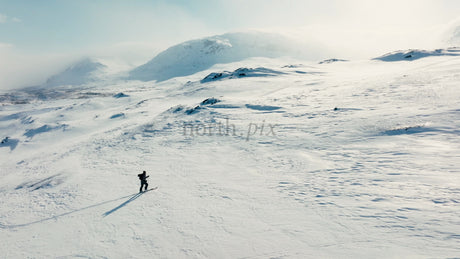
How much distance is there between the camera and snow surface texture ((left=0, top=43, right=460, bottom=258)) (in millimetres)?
7740

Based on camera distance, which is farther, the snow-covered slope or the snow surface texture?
the snow-covered slope

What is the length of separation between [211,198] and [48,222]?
7.74 metres

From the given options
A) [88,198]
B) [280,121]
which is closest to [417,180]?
[280,121]

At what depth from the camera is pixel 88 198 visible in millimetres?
12953

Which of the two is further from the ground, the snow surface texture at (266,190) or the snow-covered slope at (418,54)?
the snow-covered slope at (418,54)

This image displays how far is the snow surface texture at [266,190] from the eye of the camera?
7740mm

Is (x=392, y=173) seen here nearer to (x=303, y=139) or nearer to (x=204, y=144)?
(x=303, y=139)

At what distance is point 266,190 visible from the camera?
451 inches

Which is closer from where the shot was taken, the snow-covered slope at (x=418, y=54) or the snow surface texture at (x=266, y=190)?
the snow surface texture at (x=266, y=190)

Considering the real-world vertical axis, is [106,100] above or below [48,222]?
above

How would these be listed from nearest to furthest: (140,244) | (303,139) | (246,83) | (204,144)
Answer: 1. (140,244)
2. (303,139)
3. (204,144)
4. (246,83)

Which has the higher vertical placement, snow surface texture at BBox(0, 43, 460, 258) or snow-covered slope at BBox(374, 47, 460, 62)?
snow-covered slope at BBox(374, 47, 460, 62)

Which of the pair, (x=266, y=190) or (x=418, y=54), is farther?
(x=418, y=54)

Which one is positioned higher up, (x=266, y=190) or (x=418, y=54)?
(x=418, y=54)
